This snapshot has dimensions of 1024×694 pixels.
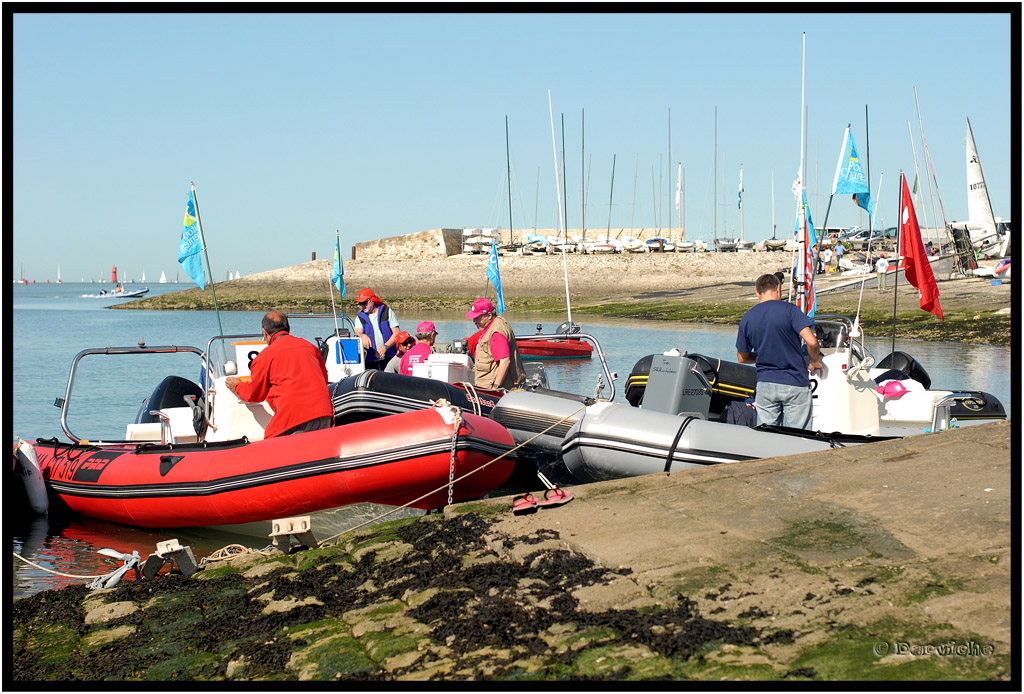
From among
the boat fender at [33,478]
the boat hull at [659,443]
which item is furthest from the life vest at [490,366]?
the boat fender at [33,478]

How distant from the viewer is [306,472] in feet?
19.8

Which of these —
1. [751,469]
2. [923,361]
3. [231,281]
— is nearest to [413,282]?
[231,281]

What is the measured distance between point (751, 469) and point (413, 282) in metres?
49.2

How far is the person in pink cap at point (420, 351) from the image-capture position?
9164 millimetres

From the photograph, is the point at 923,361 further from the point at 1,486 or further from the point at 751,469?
the point at 1,486

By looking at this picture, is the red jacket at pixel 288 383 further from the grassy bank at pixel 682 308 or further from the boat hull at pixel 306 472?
the grassy bank at pixel 682 308

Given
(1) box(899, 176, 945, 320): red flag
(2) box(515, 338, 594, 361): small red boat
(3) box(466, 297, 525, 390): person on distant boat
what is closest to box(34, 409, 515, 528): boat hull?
(3) box(466, 297, 525, 390): person on distant boat

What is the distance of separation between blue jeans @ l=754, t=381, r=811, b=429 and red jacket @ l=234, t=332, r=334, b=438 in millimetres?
3023

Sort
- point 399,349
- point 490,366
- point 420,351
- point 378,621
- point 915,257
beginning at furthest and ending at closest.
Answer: point 399,349 → point 420,351 → point 915,257 → point 490,366 → point 378,621

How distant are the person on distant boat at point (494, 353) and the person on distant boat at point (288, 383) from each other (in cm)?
203

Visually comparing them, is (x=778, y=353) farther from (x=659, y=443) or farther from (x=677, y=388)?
(x=677, y=388)

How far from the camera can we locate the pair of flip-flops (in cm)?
465

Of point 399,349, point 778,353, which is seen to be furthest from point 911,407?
point 399,349

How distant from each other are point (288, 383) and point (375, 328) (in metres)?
3.77
